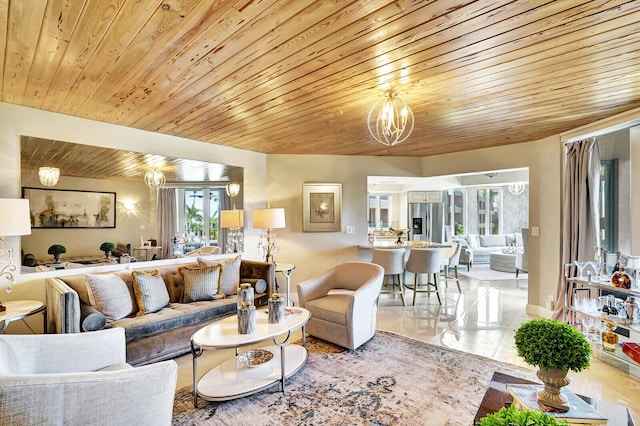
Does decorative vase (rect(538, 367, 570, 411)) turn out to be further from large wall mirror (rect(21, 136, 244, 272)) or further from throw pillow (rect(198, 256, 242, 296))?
large wall mirror (rect(21, 136, 244, 272))

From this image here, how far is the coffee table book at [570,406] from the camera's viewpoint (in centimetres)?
137

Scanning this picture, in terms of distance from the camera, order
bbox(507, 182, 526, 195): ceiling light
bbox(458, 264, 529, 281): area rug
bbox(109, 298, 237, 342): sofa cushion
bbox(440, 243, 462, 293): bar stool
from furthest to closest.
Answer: bbox(507, 182, 526, 195): ceiling light
bbox(458, 264, 529, 281): area rug
bbox(440, 243, 462, 293): bar stool
bbox(109, 298, 237, 342): sofa cushion

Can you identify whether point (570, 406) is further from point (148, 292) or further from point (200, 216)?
point (200, 216)

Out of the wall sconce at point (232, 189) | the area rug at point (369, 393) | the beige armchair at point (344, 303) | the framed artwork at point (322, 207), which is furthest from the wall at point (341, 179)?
the area rug at point (369, 393)

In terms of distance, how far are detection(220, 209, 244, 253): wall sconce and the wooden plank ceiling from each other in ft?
4.99

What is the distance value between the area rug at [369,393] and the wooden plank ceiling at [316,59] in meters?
2.38

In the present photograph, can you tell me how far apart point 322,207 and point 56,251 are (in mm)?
3441

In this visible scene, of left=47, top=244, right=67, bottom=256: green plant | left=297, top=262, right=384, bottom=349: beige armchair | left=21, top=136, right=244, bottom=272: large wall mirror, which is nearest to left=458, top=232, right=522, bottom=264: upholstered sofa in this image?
left=297, top=262, right=384, bottom=349: beige armchair

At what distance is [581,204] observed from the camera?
377 cm

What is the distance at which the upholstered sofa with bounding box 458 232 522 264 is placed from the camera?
904 centimetres

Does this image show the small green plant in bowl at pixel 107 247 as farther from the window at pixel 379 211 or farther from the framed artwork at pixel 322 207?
the window at pixel 379 211

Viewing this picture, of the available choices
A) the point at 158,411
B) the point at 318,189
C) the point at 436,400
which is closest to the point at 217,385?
the point at 158,411

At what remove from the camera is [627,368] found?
2887mm

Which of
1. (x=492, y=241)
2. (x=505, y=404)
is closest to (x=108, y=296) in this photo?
(x=505, y=404)
